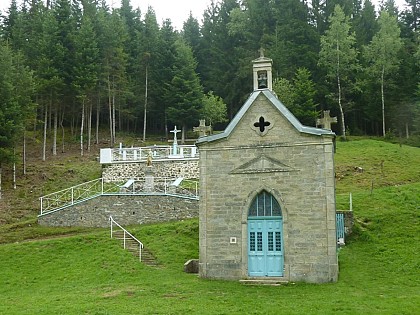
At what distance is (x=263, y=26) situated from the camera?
5325cm

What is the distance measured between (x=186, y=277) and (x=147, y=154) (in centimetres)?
1727

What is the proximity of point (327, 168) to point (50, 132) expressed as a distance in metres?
35.5

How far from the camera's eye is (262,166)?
17750 millimetres

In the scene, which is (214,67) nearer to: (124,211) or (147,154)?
(147,154)

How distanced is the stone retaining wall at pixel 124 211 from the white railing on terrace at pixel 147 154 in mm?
7484

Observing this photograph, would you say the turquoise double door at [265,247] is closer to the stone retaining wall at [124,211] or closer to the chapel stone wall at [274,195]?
the chapel stone wall at [274,195]

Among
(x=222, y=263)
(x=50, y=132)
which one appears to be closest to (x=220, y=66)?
(x=50, y=132)

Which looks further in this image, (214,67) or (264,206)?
(214,67)

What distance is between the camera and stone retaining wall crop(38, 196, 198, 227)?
85.7 ft

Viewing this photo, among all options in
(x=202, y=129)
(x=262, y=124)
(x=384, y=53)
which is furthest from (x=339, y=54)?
(x=262, y=124)

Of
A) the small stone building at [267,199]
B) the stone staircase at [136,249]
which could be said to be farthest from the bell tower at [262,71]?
the stone staircase at [136,249]

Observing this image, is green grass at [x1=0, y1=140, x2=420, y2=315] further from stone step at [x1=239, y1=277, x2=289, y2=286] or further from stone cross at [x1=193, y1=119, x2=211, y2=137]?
stone cross at [x1=193, y1=119, x2=211, y2=137]

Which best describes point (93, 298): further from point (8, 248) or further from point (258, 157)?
point (8, 248)

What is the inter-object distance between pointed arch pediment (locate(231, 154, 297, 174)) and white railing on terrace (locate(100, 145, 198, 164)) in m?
15.8
